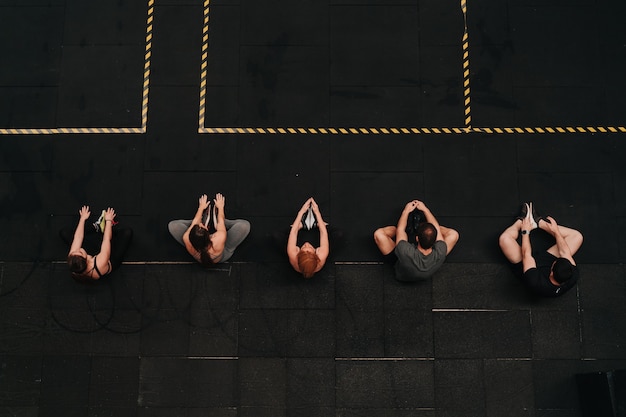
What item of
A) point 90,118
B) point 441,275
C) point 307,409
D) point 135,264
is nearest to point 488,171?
point 441,275

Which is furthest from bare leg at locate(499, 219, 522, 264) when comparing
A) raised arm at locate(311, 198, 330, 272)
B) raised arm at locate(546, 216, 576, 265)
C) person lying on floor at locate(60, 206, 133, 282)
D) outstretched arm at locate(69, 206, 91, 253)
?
outstretched arm at locate(69, 206, 91, 253)

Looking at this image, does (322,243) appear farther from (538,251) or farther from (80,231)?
(80,231)

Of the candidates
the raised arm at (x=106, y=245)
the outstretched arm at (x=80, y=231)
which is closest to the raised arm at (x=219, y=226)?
the raised arm at (x=106, y=245)

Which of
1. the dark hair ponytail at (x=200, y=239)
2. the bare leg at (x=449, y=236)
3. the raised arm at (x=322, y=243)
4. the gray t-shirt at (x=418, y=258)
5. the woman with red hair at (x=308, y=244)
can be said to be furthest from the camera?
the bare leg at (x=449, y=236)

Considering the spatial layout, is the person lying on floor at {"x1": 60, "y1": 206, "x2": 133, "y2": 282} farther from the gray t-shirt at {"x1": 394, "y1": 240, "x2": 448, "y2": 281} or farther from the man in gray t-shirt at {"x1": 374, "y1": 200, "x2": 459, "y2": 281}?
the gray t-shirt at {"x1": 394, "y1": 240, "x2": 448, "y2": 281}

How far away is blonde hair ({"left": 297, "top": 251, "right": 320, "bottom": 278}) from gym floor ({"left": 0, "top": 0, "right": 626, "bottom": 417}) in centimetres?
67

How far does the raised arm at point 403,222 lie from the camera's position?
7.94 meters

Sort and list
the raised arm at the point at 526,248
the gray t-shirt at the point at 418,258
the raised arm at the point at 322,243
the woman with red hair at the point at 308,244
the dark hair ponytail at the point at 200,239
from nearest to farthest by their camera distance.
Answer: the dark hair ponytail at the point at 200,239
the woman with red hair at the point at 308,244
the gray t-shirt at the point at 418,258
the raised arm at the point at 322,243
the raised arm at the point at 526,248

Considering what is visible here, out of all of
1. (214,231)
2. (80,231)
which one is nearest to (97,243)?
(80,231)

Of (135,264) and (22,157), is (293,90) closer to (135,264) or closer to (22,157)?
(135,264)

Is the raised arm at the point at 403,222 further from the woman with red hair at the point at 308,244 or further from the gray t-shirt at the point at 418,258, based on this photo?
the woman with red hair at the point at 308,244

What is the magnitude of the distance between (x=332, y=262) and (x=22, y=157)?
4.96 meters

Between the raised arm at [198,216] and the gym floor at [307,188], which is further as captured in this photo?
the gym floor at [307,188]

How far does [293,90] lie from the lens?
8750 mm
